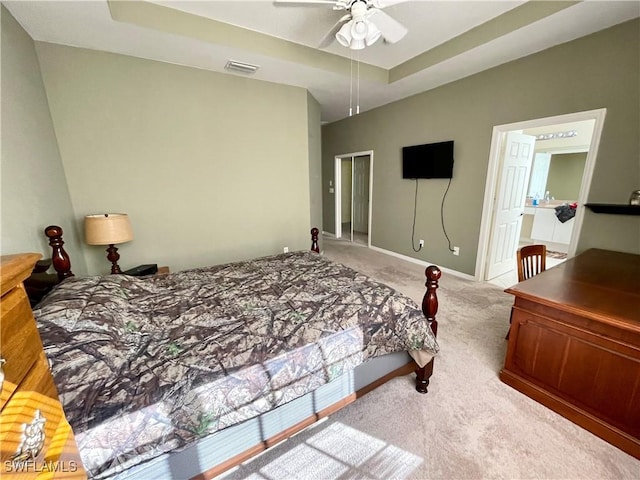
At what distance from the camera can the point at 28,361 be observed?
0.60 m

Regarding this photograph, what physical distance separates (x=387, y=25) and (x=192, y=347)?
8.33ft

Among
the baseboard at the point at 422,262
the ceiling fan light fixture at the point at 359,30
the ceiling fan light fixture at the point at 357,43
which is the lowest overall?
the baseboard at the point at 422,262

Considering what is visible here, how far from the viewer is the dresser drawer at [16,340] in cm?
53

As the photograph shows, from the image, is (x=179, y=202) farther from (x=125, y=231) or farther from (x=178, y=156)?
(x=125, y=231)

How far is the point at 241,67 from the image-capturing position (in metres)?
2.93

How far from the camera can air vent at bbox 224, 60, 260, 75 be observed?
112 inches

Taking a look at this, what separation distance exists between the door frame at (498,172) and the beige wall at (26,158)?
445 centimetres

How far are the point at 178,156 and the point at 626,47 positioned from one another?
437cm

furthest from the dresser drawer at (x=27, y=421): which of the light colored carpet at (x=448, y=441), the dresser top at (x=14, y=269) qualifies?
the light colored carpet at (x=448, y=441)

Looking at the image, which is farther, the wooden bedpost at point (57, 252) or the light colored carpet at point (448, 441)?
the wooden bedpost at point (57, 252)

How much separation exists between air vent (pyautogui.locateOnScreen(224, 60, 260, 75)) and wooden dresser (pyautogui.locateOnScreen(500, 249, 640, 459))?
10.8 feet

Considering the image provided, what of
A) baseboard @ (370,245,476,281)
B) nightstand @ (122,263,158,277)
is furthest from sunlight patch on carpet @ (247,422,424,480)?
baseboard @ (370,245,476,281)

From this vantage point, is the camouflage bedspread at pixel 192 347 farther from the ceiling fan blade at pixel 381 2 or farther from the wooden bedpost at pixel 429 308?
the ceiling fan blade at pixel 381 2

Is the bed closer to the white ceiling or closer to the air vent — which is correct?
the white ceiling
